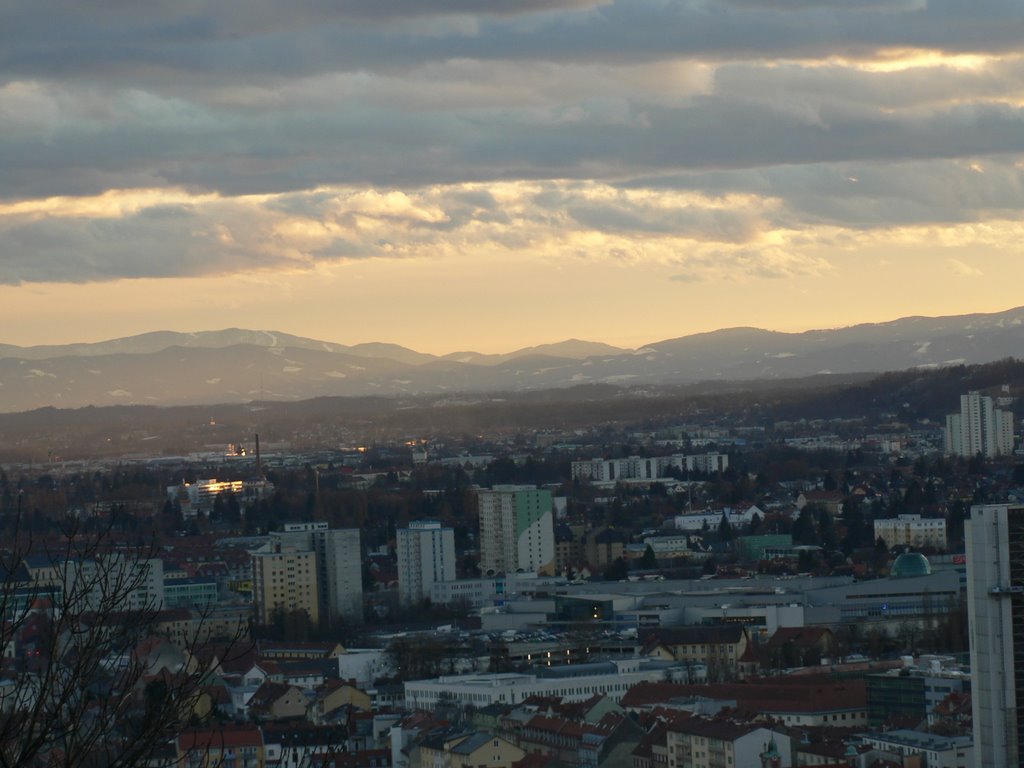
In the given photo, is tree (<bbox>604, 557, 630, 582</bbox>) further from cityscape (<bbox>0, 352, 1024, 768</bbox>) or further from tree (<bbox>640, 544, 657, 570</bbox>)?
tree (<bbox>640, 544, 657, 570</bbox>)

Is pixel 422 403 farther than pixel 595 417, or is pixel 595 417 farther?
pixel 422 403

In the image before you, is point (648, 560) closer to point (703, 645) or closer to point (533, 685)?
point (703, 645)

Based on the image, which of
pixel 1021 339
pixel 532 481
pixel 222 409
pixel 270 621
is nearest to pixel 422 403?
pixel 222 409

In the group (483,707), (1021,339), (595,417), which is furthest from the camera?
(1021,339)

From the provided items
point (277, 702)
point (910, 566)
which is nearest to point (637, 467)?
point (910, 566)

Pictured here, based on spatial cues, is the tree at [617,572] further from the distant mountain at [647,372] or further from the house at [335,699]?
the distant mountain at [647,372]

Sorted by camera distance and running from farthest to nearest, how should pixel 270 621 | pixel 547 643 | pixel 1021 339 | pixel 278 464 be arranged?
1. pixel 1021 339
2. pixel 278 464
3. pixel 270 621
4. pixel 547 643

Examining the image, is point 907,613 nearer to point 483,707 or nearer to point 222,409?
point 483,707
